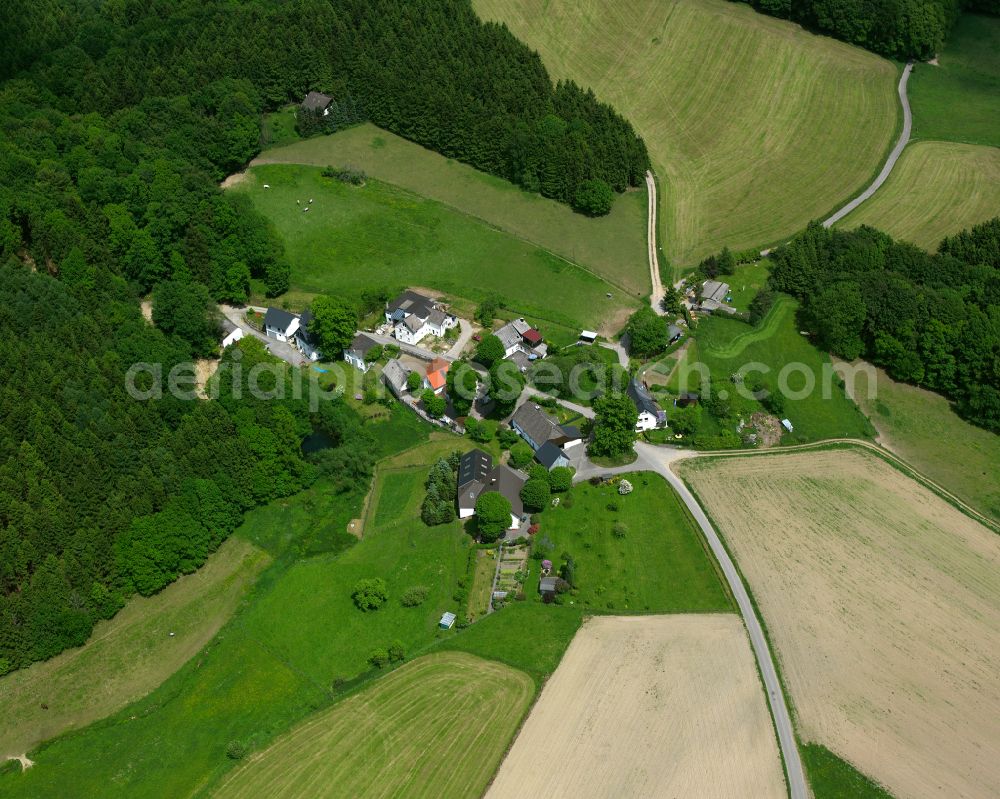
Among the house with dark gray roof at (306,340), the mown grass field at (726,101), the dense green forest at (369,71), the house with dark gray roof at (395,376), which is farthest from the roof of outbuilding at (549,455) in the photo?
the dense green forest at (369,71)

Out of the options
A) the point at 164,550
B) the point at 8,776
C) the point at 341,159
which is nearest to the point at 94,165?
the point at 341,159

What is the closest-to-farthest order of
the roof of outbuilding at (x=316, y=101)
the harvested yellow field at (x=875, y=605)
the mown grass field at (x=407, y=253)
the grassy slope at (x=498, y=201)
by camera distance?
the harvested yellow field at (x=875, y=605) → the mown grass field at (x=407, y=253) → the grassy slope at (x=498, y=201) → the roof of outbuilding at (x=316, y=101)

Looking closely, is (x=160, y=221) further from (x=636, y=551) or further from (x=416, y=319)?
(x=636, y=551)

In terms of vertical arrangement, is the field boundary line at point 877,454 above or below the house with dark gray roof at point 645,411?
above

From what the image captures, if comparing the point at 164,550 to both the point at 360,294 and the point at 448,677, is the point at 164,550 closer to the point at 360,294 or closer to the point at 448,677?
the point at 448,677

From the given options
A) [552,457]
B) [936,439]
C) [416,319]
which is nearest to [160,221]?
[416,319]

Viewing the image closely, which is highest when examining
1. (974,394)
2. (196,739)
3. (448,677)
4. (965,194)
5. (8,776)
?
(965,194)

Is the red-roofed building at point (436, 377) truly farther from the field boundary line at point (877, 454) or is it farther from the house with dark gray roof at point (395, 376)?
the field boundary line at point (877, 454)
